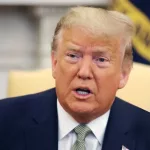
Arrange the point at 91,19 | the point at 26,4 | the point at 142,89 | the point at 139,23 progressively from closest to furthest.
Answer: the point at 91,19, the point at 142,89, the point at 139,23, the point at 26,4

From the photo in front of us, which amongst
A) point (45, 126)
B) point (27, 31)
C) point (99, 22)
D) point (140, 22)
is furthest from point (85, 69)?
point (27, 31)

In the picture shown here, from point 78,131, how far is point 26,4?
239cm

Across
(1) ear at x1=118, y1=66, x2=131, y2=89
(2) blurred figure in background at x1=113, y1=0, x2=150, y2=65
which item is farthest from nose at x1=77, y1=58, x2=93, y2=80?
(2) blurred figure in background at x1=113, y1=0, x2=150, y2=65

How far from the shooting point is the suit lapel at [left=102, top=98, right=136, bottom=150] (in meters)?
1.62

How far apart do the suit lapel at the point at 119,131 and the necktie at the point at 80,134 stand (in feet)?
0.23

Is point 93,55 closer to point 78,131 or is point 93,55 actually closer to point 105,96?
point 105,96

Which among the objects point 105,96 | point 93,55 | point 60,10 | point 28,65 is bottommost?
point 28,65

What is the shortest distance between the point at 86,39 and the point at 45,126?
0.33 metres

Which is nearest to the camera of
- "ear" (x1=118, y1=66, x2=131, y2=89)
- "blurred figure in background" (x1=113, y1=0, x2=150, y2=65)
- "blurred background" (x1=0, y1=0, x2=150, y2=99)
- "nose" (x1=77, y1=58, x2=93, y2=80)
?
"nose" (x1=77, y1=58, x2=93, y2=80)

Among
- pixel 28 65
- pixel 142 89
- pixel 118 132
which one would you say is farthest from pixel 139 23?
pixel 118 132

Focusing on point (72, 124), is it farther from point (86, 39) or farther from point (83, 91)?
point (86, 39)

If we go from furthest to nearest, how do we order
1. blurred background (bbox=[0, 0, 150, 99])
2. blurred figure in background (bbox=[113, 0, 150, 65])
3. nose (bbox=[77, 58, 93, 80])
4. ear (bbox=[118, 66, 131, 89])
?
blurred background (bbox=[0, 0, 150, 99]), blurred figure in background (bbox=[113, 0, 150, 65]), ear (bbox=[118, 66, 131, 89]), nose (bbox=[77, 58, 93, 80])

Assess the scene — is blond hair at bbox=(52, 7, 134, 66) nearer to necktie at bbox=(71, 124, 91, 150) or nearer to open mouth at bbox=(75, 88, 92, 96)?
open mouth at bbox=(75, 88, 92, 96)

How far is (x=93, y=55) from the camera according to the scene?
1.48 m
